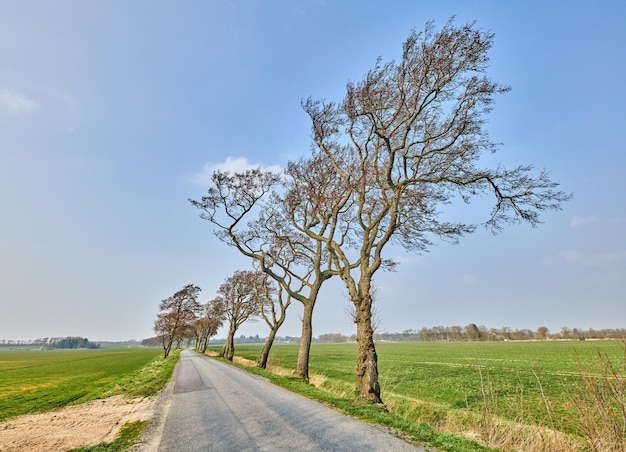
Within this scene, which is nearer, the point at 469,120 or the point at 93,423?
the point at 93,423

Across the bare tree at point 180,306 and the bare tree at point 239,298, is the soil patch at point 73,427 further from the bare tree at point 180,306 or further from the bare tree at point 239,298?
the bare tree at point 180,306

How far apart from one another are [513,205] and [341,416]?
9301 millimetres

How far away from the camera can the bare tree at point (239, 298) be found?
34991mm

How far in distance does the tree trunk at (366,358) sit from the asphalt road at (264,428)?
1.95 m

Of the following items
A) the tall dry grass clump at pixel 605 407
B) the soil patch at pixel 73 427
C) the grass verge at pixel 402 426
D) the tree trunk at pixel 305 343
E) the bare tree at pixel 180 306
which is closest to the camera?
the tall dry grass clump at pixel 605 407

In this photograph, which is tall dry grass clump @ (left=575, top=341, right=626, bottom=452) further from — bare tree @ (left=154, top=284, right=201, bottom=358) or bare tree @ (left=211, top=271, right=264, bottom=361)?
bare tree @ (left=154, top=284, right=201, bottom=358)

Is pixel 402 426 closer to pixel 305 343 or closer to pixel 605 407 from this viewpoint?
pixel 605 407

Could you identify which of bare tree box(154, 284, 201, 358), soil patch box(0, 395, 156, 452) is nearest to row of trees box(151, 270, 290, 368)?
bare tree box(154, 284, 201, 358)

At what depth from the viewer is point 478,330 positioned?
16225cm

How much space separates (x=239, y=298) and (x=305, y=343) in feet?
82.5

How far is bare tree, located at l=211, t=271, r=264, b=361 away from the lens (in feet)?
115

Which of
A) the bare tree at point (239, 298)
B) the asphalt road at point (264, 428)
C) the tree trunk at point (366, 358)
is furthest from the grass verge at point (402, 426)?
the bare tree at point (239, 298)

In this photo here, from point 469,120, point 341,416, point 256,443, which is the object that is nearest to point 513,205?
point 469,120

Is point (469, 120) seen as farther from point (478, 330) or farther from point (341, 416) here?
point (478, 330)
